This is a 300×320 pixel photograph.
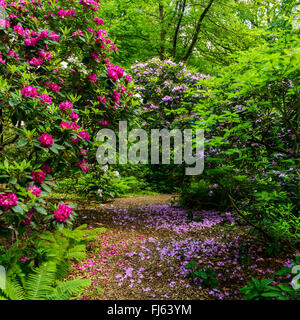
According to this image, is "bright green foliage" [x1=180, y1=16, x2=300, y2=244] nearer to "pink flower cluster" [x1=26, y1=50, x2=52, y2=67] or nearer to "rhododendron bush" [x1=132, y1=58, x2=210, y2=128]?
"pink flower cluster" [x1=26, y1=50, x2=52, y2=67]

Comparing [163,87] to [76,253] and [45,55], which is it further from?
[76,253]

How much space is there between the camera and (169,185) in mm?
8328

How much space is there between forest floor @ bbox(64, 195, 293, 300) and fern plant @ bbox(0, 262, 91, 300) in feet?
0.91

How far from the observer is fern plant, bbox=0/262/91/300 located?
197 cm

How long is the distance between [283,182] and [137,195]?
531 cm

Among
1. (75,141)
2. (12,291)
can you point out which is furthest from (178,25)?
(12,291)

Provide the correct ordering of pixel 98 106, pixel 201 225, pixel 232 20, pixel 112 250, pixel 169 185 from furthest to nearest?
pixel 232 20 → pixel 169 185 → pixel 201 225 → pixel 98 106 → pixel 112 250

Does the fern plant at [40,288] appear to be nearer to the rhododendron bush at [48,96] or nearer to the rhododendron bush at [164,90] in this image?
the rhododendron bush at [48,96]

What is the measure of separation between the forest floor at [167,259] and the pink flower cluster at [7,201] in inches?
46.7

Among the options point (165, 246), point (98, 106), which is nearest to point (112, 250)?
point (165, 246)

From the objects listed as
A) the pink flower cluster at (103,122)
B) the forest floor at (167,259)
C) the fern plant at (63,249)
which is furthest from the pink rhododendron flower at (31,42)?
the forest floor at (167,259)

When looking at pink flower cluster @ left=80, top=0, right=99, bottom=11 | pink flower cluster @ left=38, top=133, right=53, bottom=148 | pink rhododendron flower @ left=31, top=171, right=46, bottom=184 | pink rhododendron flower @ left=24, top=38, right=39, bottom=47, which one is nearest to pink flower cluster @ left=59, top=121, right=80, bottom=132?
pink flower cluster @ left=38, top=133, right=53, bottom=148

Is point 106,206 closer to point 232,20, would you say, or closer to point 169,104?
point 169,104

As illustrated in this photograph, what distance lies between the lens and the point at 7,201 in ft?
5.78
